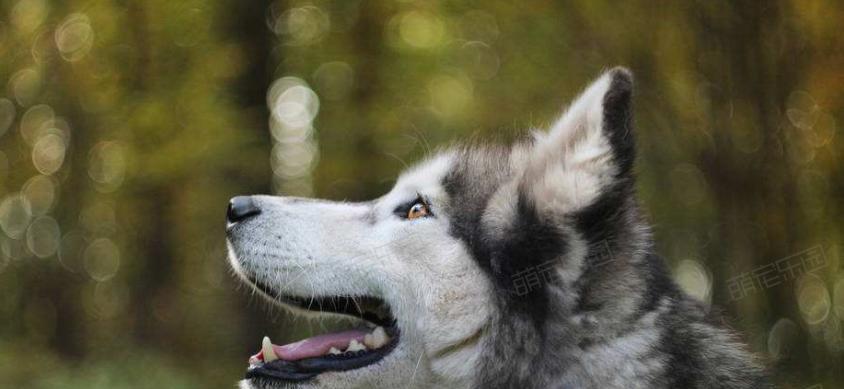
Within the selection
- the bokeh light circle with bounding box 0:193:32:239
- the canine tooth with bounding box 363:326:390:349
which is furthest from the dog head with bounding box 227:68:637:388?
the bokeh light circle with bounding box 0:193:32:239

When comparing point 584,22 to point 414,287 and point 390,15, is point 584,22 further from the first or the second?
point 414,287

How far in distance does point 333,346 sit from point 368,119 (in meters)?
7.00

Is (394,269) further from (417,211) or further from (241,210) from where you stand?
(241,210)

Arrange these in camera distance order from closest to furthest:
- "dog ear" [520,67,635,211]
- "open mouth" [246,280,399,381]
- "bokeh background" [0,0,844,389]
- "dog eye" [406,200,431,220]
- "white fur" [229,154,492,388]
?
"dog ear" [520,67,635,211]
"white fur" [229,154,492,388]
"open mouth" [246,280,399,381]
"dog eye" [406,200,431,220]
"bokeh background" [0,0,844,389]

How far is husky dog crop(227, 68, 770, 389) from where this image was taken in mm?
3422

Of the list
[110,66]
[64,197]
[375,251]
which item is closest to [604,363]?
[375,251]

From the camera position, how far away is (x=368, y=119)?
35.3 feet

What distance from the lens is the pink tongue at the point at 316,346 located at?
3.89 meters

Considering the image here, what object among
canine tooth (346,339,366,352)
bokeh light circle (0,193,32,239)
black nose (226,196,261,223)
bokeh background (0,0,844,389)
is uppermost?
bokeh light circle (0,193,32,239)

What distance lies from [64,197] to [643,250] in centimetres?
1162

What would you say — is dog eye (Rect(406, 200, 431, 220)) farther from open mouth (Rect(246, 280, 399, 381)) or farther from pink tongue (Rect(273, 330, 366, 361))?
pink tongue (Rect(273, 330, 366, 361))

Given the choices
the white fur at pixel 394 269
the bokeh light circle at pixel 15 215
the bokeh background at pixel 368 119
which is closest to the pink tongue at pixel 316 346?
the white fur at pixel 394 269

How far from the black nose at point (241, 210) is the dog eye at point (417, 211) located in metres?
0.65

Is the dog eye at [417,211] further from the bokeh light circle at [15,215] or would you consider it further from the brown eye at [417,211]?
the bokeh light circle at [15,215]
